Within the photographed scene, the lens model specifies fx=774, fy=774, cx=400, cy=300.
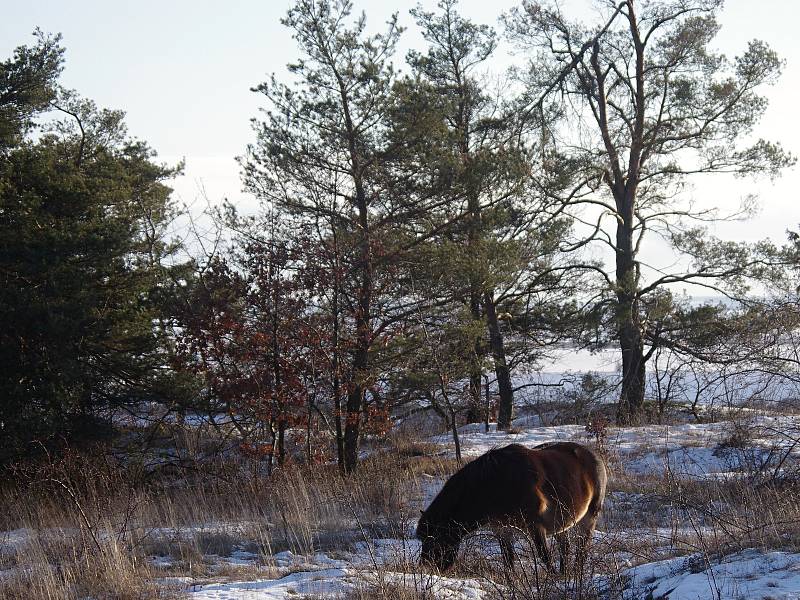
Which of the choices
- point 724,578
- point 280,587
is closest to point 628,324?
Result: point 280,587

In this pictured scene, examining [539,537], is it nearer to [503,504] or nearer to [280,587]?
[503,504]

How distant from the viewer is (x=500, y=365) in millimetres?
18078

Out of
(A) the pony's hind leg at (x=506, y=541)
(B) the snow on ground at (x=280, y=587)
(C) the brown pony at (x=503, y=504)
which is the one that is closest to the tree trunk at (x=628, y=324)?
(C) the brown pony at (x=503, y=504)

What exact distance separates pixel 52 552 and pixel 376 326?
698cm

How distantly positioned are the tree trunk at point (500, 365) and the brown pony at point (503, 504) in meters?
11.9

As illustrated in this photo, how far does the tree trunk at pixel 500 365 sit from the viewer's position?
1884cm

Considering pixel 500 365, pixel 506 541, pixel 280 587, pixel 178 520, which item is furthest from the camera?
pixel 500 365

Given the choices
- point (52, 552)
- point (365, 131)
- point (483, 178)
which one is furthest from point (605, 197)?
point (52, 552)

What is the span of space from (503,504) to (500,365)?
12.6 metres

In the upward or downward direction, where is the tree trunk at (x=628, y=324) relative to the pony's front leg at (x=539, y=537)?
upward

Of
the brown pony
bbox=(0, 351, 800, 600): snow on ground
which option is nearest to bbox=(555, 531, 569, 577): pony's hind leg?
the brown pony

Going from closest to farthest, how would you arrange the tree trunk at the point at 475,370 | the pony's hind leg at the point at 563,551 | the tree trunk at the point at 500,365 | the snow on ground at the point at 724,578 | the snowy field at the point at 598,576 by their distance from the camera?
the snow on ground at the point at 724,578, the snowy field at the point at 598,576, the pony's hind leg at the point at 563,551, the tree trunk at the point at 475,370, the tree trunk at the point at 500,365

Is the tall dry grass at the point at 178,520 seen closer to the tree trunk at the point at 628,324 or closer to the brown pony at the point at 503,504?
the brown pony at the point at 503,504

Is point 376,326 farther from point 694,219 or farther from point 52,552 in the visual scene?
point 694,219
